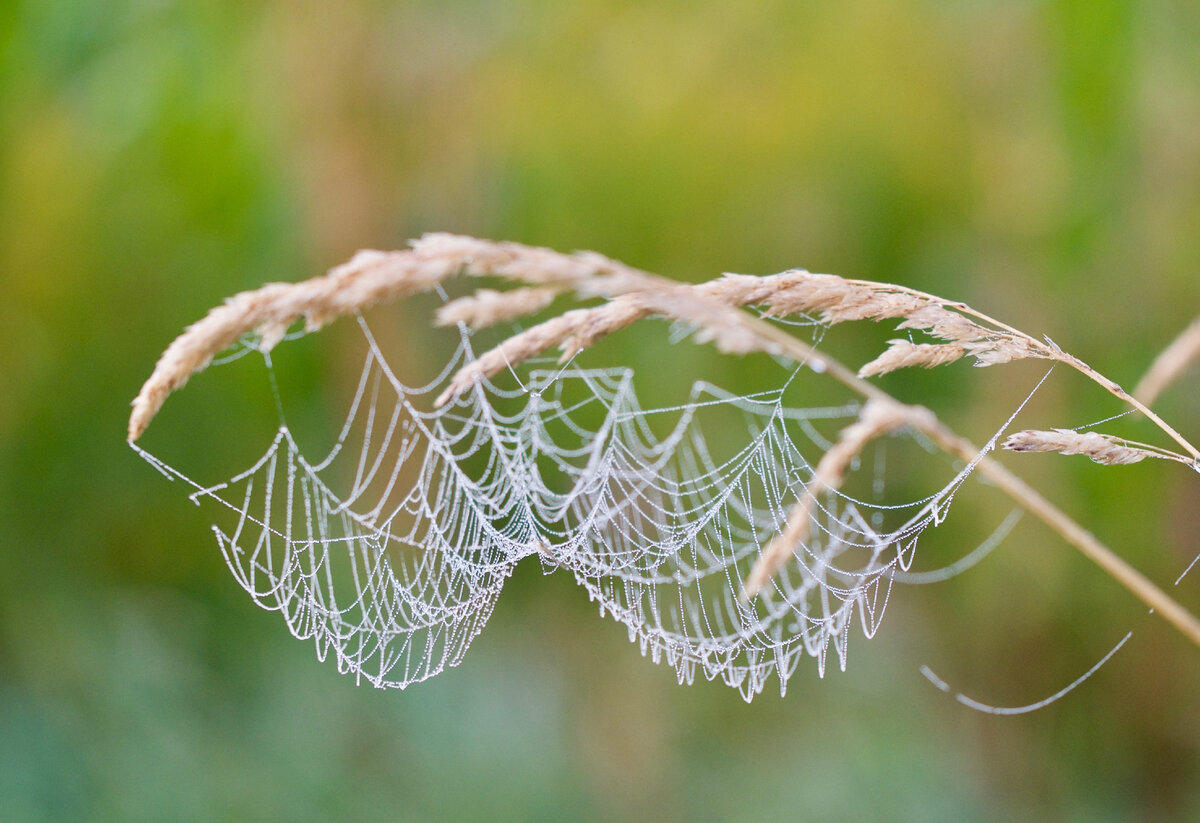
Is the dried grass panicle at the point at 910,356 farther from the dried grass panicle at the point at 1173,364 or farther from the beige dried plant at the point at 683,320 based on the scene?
the dried grass panicle at the point at 1173,364

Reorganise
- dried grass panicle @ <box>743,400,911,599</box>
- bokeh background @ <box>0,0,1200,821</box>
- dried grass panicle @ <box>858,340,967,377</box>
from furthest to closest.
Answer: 1. bokeh background @ <box>0,0,1200,821</box>
2. dried grass panicle @ <box>858,340,967,377</box>
3. dried grass panicle @ <box>743,400,911,599</box>

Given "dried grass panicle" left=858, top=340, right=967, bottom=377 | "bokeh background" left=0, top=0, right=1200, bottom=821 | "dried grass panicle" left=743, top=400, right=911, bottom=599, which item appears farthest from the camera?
"bokeh background" left=0, top=0, right=1200, bottom=821

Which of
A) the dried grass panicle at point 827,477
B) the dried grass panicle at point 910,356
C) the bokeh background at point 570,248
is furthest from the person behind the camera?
the bokeh background at point 570,248

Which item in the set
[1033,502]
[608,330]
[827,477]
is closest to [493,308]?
[608,330]

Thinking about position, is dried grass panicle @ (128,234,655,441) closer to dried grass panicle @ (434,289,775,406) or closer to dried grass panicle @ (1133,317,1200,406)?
dried grass panicle @ (434,289,775,406)

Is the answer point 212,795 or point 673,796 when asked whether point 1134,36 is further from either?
point 212,795

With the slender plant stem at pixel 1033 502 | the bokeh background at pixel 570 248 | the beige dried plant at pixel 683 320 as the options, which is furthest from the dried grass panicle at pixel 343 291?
the bokeh background at pixel 570 248

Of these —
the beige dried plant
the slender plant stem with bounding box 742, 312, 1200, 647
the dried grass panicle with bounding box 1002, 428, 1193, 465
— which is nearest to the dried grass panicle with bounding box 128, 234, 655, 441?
the beige dried plant
